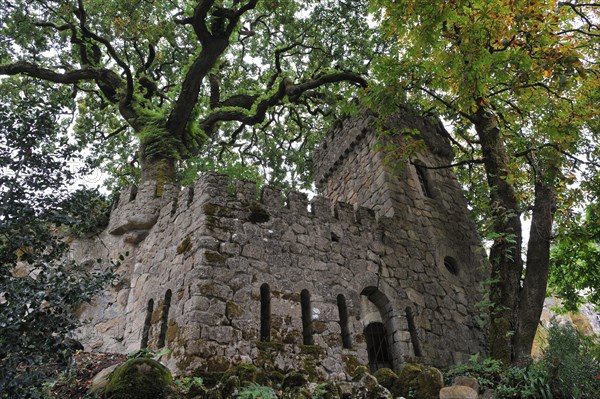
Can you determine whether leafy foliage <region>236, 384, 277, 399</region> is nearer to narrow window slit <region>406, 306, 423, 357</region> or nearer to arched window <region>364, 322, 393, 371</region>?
arched window <region>364, 322, 393, 371</region>

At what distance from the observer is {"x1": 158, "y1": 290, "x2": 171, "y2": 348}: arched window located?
621 centimetres

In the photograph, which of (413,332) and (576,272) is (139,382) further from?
(576,272)

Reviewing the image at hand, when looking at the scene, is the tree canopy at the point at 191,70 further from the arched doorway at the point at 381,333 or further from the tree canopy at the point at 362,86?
the arched doorway at the point at 381,333

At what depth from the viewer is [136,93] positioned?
37.2 feet

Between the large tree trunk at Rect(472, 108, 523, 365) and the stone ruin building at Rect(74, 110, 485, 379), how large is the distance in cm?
119

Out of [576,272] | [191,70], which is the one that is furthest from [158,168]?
[576,272]

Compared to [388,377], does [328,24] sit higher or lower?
higher

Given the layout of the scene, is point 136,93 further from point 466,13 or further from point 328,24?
point 466,13

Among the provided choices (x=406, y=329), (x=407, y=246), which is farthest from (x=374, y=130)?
(x=406, y=329)

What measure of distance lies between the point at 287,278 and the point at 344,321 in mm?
1240

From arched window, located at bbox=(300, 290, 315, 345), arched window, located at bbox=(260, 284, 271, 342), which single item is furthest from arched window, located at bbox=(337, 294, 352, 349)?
arched window, located at bbox=(260, 284, 271, 342)

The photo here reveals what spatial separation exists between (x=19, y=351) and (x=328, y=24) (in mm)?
11844

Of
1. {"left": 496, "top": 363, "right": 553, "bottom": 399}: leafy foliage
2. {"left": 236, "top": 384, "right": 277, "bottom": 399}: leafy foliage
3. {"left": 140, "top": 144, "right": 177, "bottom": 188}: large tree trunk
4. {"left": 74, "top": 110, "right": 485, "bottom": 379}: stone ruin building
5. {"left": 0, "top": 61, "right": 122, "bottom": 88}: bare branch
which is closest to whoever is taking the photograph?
{"left": 236, "top": 384, "right": 277, "bottom": 399}: leafy foliage

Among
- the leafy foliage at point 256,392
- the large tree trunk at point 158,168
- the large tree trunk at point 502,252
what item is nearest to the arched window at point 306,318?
the leafy foliage at point 256,392
